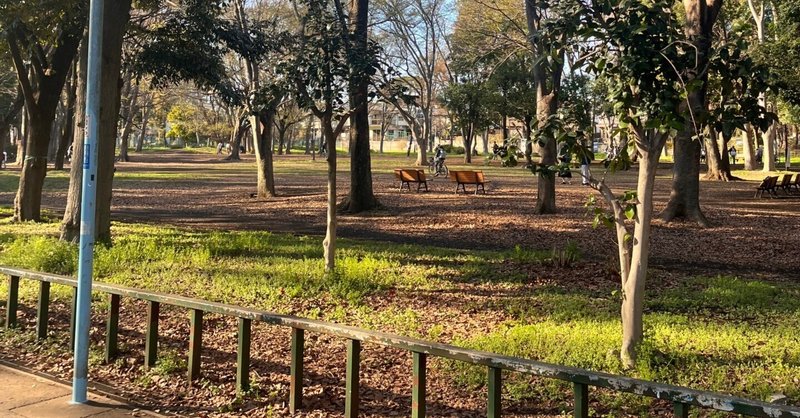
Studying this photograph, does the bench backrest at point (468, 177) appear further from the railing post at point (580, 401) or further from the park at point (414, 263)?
the railing post at point (580, 401)

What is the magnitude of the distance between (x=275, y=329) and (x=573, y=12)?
390 cm

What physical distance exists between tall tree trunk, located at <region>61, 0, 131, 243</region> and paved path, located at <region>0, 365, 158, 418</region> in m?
5.48

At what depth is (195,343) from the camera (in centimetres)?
525

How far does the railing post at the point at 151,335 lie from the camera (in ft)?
17.9

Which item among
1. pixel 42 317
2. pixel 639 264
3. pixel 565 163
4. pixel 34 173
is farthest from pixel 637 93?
pixel 34 173

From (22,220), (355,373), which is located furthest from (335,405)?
(22,220)

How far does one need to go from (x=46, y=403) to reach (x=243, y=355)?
133 cm

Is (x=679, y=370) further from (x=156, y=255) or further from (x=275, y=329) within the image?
(x=156, y=255)

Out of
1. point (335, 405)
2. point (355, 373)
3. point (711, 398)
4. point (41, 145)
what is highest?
point (41, 145)


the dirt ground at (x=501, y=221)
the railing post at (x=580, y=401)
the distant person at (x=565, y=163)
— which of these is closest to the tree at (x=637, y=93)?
the distant person at (x=565, y=163)

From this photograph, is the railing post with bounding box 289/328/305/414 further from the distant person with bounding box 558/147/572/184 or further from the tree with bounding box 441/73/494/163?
the tree with bounding box 441/73/494/163

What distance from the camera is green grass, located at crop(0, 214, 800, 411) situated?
18.0 feet

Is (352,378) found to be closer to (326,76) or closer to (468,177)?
(326,76)

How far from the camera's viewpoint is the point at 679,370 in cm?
540
